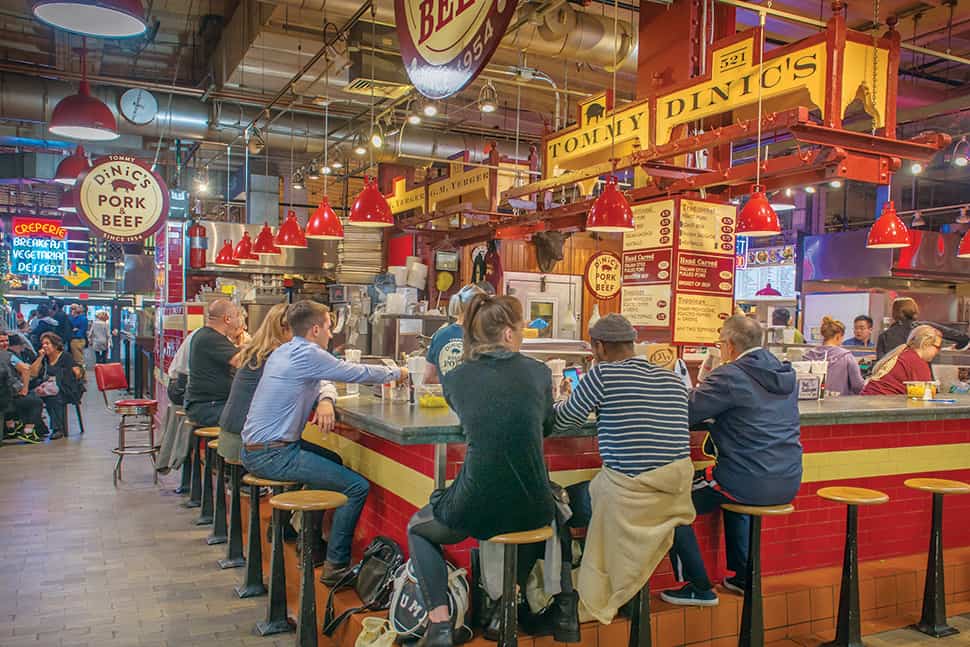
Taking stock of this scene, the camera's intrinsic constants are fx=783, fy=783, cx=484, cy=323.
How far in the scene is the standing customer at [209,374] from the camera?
6109 mm

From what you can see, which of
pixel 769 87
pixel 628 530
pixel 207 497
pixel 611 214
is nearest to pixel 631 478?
pixel 628 530

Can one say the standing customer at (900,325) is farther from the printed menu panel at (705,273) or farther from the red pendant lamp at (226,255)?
the red pendant lamp at (226,255)

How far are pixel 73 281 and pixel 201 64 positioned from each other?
18.6m

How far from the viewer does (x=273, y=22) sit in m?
8.32

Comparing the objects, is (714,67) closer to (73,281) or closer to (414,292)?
(414,292)

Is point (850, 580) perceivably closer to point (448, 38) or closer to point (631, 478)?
point (631, 478)

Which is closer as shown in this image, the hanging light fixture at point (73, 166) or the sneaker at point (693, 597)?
the sneaker at point (693, 597)

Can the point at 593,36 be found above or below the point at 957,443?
above

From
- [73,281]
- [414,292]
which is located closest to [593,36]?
[414,292]

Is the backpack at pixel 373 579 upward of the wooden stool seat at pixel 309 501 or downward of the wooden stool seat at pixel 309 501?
downward

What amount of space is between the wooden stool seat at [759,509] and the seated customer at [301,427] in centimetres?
193

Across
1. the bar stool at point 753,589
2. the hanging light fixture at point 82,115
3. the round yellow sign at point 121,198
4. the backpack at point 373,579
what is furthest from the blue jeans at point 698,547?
the round yellow sign at point 121,198

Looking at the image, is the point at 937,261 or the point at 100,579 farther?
the point at 937,261

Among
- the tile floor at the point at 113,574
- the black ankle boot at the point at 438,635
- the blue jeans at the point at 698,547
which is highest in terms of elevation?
the blue jeans at the point at 698,547
